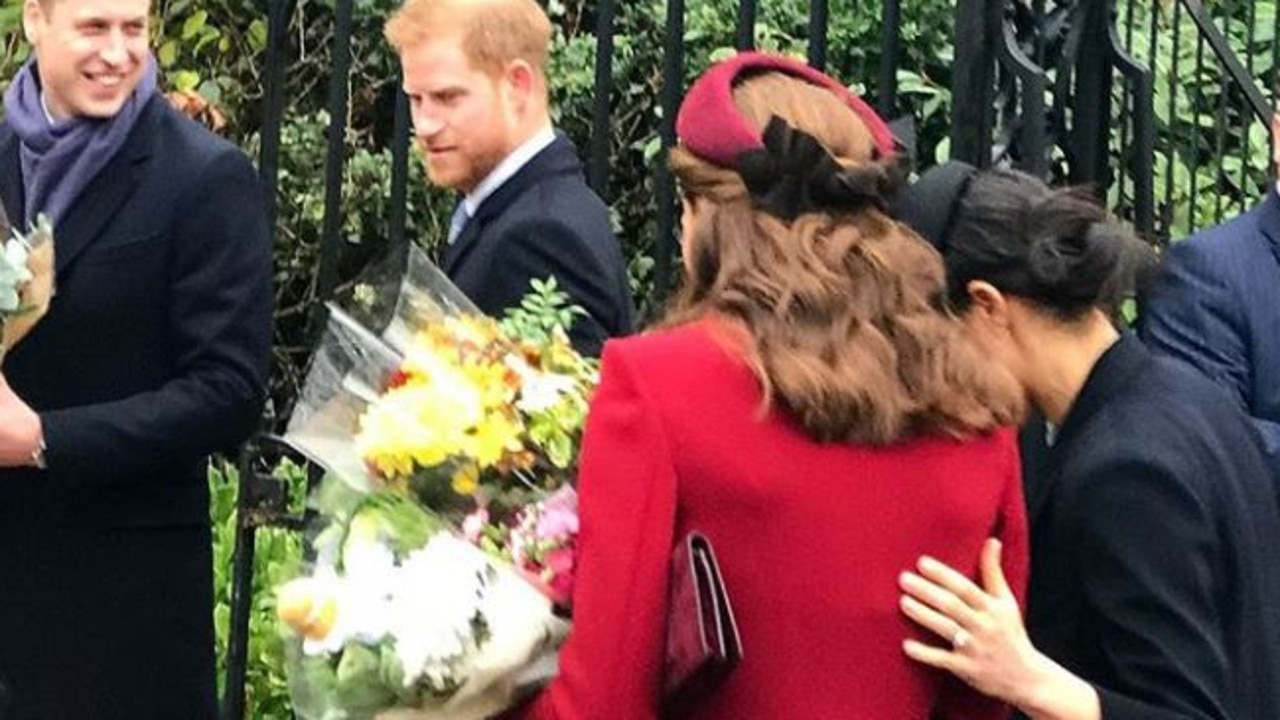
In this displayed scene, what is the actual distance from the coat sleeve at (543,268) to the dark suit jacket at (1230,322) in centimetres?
135

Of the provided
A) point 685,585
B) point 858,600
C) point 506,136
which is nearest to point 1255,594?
point 858,600

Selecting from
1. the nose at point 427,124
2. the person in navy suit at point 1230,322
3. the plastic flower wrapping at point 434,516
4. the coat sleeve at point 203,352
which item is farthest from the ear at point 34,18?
the person in navy suit at point 1230,322

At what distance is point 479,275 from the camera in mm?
3549

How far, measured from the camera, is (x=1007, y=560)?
2703 millimetres

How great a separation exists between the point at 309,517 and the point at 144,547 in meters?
0.98

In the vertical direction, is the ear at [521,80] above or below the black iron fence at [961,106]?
above

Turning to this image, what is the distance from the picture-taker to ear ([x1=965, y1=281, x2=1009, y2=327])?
9.14 feet

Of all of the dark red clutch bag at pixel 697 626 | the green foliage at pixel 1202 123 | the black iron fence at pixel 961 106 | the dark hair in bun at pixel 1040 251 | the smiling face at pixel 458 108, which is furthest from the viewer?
the green foliage at pixel 1202 123

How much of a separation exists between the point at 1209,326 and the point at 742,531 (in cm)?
222

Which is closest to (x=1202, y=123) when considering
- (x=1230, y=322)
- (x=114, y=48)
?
(x=1230, y=322)

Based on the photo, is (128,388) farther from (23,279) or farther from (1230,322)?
(1230,322)

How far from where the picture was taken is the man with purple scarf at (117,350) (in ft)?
11.7

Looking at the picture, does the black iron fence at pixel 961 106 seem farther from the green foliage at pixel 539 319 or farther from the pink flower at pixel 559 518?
the pink flower at pixel 559 518

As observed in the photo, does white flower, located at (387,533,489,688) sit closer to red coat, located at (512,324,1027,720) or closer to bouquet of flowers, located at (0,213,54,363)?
red coat, located at (512,324,1027,720)
